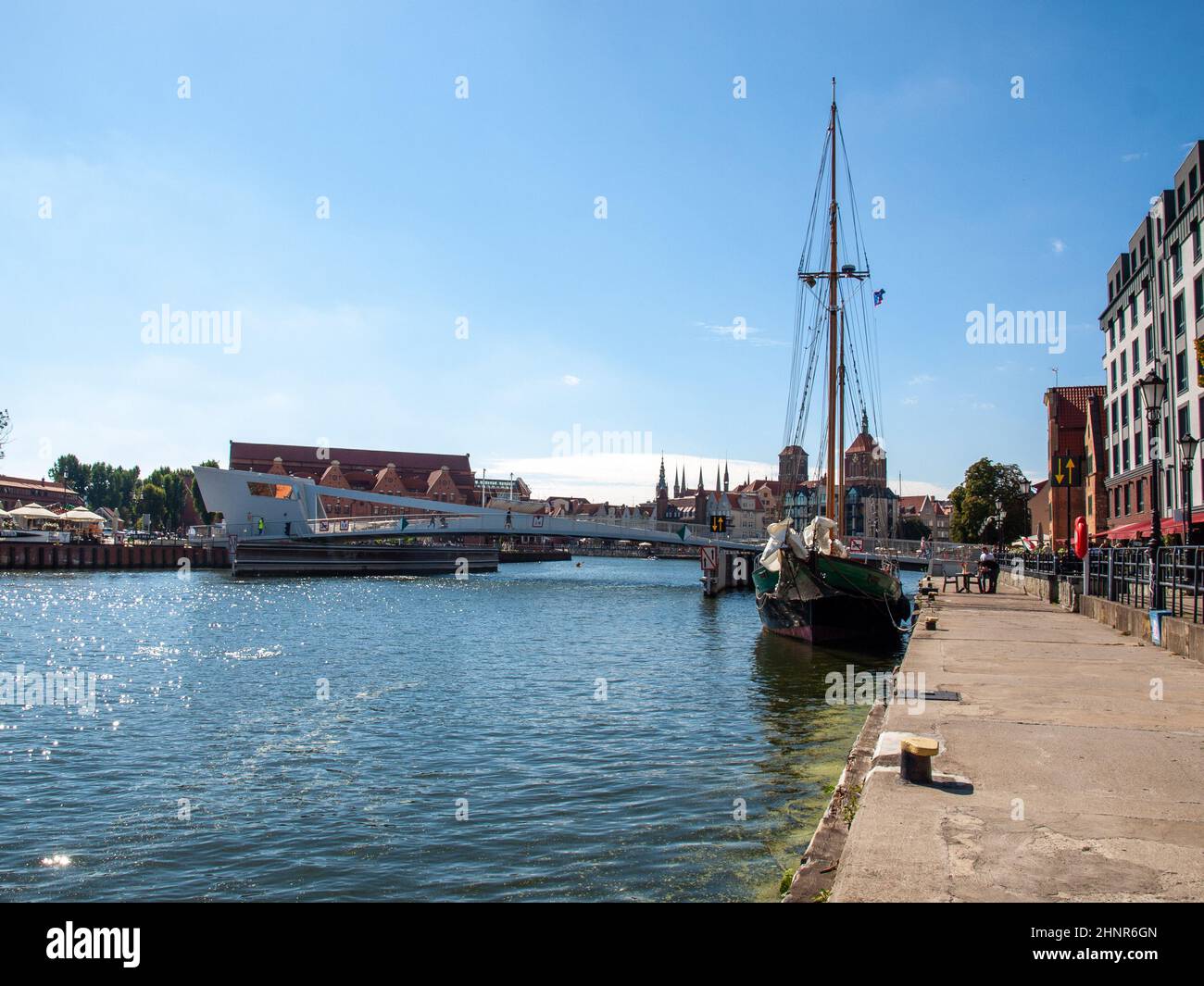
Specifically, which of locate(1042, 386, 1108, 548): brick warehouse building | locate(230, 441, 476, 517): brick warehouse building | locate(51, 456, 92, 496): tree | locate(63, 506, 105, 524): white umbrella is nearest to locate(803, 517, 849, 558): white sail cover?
locate(1042, 386, 1108, 548): brick warehouse building

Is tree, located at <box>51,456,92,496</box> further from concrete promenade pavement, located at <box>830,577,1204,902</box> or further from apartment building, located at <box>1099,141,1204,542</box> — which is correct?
concrete promenade pavement, located at <box>830,577,1204,902</box>

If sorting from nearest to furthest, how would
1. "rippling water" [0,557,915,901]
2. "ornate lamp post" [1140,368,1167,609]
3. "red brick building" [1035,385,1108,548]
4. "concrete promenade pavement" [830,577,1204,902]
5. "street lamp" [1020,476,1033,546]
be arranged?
"concrete promenade pavement" [830,577,1204,902], "rippling water" [0,557,915,901], "ornate lamp post" [1140,368,1167,609], "red brick building" [1035,385,1108,548], "street lamp" [1020,476,1033,546]

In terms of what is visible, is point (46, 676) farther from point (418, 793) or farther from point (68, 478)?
point (68, 478)

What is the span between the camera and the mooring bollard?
7.31 m

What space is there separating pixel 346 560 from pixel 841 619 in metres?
57.5

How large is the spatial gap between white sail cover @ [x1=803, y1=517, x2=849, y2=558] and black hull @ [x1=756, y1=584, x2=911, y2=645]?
1591mm

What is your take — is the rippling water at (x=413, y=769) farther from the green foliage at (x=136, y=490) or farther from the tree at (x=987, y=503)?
the green foliage at (x=136, y=490)

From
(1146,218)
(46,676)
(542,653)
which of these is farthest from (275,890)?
(1146,218)

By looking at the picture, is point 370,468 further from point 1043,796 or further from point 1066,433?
point 1043,796

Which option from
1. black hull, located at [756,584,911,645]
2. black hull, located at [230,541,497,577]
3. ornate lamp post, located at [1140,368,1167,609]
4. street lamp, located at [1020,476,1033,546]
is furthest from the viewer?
street lamp, located at [1020,476,1033,546]

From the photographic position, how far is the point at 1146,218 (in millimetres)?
43062

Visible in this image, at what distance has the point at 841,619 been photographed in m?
27.9

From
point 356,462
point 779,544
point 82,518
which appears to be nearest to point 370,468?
point 356,462

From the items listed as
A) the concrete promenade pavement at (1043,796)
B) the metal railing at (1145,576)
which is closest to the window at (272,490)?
the metal railing at (1145,576)
